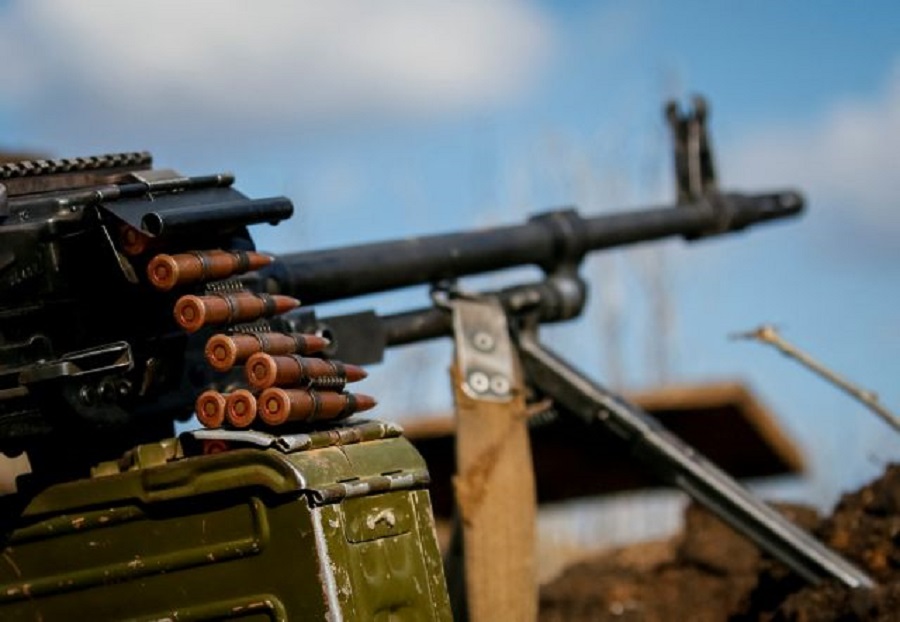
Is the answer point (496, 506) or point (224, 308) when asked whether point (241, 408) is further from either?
point (496, 506)

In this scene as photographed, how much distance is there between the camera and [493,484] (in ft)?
24.1

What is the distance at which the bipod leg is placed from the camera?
24.3ft

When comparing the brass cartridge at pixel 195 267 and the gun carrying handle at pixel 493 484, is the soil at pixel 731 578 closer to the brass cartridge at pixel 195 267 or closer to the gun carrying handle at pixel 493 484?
the gun carrying handle at pixel 493 484

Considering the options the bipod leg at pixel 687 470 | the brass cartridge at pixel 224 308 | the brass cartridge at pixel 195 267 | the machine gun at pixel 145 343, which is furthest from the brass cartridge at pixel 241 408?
the bipod leg at pixel 687 470

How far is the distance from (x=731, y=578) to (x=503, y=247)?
1.80 m

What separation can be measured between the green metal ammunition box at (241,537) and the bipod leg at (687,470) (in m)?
2.20

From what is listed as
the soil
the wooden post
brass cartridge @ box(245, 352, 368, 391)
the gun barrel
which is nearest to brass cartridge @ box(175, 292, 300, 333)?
brass cartridge @ box(245, 352, 368, 391)

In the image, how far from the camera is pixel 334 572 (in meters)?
5.25

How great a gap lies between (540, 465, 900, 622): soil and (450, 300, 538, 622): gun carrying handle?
985mm

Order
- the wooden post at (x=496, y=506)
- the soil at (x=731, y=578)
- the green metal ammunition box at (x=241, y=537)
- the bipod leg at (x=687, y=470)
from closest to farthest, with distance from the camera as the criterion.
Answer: the green metal ammunition box at (x=241, y=537) → the wooden post at (x=496, y=506) → the soil at (x=731, y=578) → the bipod leg at (x=687, y=470)

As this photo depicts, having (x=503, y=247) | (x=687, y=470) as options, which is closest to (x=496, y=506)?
(x=687, y=470)

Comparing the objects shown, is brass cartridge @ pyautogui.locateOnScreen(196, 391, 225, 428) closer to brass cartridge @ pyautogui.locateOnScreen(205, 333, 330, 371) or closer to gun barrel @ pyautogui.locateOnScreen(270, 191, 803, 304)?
brass cartridge @ pyautogui.locateOnScreen(205, 333, 330, 371)

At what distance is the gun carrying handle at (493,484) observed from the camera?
7.19m

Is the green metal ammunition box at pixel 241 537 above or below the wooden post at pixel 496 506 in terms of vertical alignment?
above
